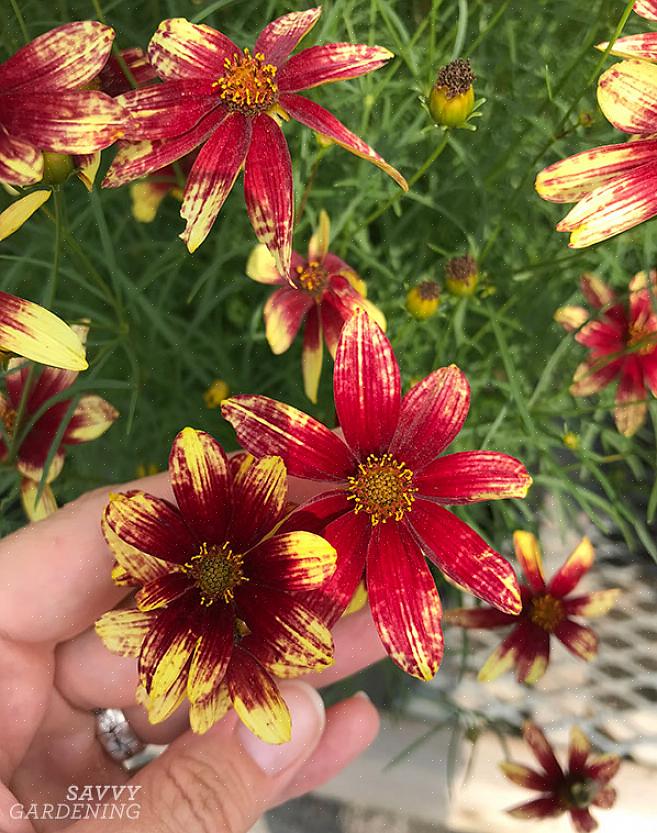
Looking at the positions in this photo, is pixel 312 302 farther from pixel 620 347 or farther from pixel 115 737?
pixel 115 737

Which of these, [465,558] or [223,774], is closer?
[465,558]

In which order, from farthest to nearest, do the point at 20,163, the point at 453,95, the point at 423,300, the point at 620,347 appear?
the point at 620,347, the point at 423,300, the point at 453,95, the point at 20,163

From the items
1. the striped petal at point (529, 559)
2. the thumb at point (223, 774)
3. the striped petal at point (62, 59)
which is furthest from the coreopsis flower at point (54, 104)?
the striped petal at point (529, 559)

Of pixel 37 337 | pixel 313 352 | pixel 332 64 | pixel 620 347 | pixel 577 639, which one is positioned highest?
pixel 332 64

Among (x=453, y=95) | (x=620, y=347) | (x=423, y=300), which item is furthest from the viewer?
(x=620, y=347)

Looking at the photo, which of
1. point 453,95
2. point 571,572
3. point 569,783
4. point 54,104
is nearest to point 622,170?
point 453,95

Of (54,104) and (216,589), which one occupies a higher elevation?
(54,104)

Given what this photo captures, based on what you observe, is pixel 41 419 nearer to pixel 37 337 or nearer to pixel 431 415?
pixel 37 337
